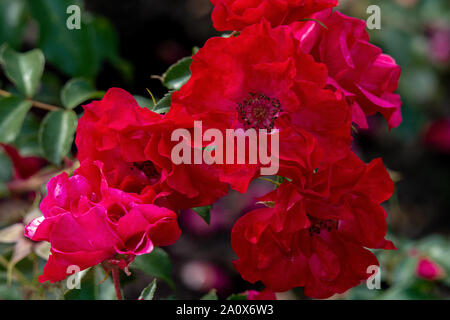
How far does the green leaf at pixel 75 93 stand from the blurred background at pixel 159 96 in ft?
0.34

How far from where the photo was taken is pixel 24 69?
2.80ft

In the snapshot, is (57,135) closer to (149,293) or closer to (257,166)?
(149,293)

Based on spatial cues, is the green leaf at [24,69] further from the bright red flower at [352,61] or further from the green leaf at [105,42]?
the bright red flower at [352,61]

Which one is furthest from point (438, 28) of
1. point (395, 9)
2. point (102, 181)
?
point (102, 181)

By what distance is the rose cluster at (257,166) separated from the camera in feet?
1.53

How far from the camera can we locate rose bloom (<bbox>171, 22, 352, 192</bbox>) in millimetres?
474

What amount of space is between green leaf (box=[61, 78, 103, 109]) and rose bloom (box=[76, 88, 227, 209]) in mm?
285

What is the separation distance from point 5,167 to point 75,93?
35cm

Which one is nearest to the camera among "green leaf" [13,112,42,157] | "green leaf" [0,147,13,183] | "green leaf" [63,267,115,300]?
→ "green leaf" [63,267,115,300]

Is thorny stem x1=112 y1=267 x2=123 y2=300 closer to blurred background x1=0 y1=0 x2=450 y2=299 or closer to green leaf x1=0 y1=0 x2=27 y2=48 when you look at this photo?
blurred background x1=0 y1=0 x2=450 y2=299

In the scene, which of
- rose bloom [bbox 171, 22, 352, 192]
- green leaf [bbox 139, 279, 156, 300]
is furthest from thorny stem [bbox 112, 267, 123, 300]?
rose bloom [bbox 171, 22, 352, 192]

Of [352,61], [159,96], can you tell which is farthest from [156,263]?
[352,61]

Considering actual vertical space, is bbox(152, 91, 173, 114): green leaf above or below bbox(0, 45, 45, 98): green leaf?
above

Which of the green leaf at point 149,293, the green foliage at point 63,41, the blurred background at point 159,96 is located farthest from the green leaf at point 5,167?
the green leaf at point 149,293
